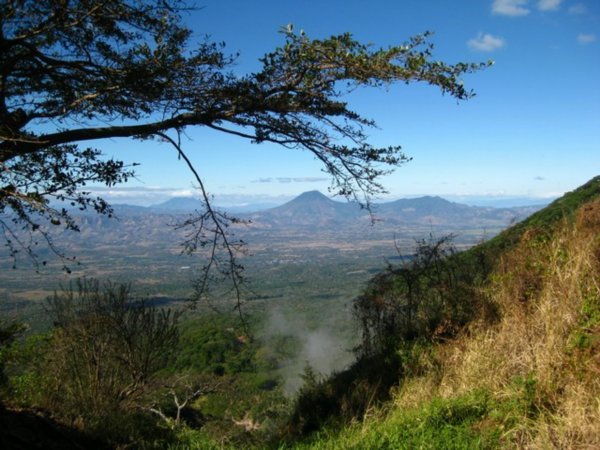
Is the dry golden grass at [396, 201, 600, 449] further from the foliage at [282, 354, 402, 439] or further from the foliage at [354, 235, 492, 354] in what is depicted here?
the foliage at [354, 235, 492, 354]

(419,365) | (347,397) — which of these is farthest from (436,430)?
(347,397)

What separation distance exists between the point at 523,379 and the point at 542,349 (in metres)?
0.40

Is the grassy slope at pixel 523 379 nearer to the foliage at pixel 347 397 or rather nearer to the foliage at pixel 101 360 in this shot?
the foliage at pixel 347 397

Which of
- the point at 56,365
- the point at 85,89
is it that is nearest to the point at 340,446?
the point at 85,89

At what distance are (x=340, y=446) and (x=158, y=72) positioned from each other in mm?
3985

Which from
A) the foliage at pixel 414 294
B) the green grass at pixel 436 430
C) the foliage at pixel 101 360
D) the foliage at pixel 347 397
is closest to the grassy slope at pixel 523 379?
the green grass at pixel 436 430

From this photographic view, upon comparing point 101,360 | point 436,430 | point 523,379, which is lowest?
point 101,360

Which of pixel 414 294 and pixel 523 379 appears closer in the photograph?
pixel 523 379

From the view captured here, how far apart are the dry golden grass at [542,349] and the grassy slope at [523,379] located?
10 mm

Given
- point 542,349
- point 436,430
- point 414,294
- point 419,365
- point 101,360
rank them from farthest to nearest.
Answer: point 414,294 → point 101,360 → point 419,365 → point 542,349 → point 436,430

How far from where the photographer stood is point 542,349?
371 cm

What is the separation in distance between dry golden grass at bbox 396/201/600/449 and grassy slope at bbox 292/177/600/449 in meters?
0.01

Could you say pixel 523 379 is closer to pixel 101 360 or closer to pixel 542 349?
pixel 542 349

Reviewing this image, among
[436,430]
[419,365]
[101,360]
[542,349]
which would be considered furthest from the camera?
[101,360]
